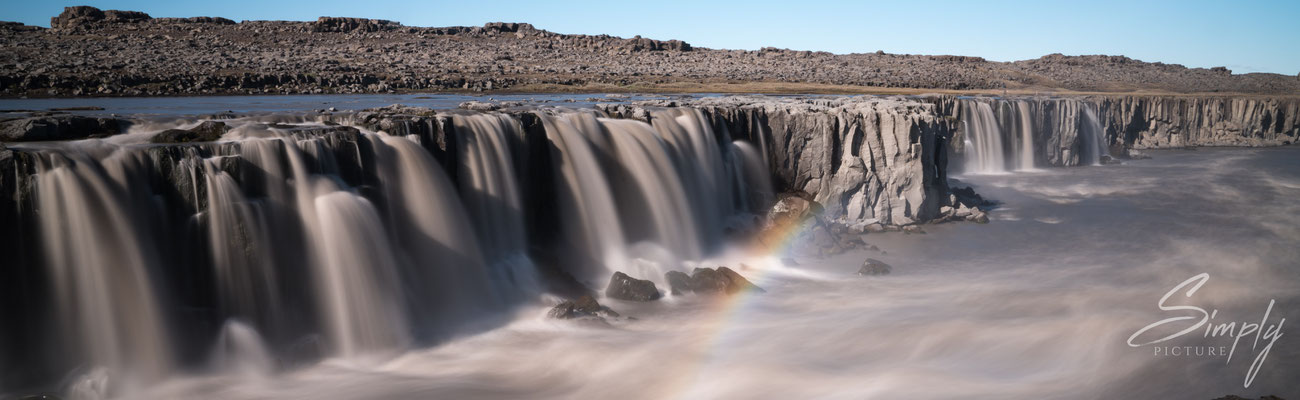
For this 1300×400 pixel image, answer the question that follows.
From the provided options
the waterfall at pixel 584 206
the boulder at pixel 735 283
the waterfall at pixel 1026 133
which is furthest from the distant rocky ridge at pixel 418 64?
the boulder at pixel 735 283

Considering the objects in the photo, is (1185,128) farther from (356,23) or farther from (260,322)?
(356,23)

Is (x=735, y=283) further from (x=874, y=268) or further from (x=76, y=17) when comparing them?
(x=76, y=17)

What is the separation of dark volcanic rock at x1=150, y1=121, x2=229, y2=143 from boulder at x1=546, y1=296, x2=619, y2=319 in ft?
16.2

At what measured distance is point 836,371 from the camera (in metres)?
9.63

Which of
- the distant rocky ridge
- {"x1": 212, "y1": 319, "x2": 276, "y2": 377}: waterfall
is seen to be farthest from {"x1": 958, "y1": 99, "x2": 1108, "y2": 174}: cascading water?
{"x1": 212, "y1": 319, "x2": 276, "y2": 377}: waterfall

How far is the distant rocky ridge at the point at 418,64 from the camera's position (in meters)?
29.0

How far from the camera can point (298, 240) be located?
998cm

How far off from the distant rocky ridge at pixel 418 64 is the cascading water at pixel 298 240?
655 inches

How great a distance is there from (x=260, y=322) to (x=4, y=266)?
2.48 meters

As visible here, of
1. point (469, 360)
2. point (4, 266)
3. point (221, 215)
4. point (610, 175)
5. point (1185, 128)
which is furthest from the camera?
point (1185, 128)

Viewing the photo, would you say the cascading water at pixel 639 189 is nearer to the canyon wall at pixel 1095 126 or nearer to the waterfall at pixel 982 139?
the canyon wall at pixel 1095 126

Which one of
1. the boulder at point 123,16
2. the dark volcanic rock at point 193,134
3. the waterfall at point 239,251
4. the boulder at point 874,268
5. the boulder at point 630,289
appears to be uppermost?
the boulder at point 123,16

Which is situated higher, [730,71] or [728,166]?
[730,71]

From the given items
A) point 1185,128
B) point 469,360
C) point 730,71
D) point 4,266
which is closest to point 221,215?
point 4,266
